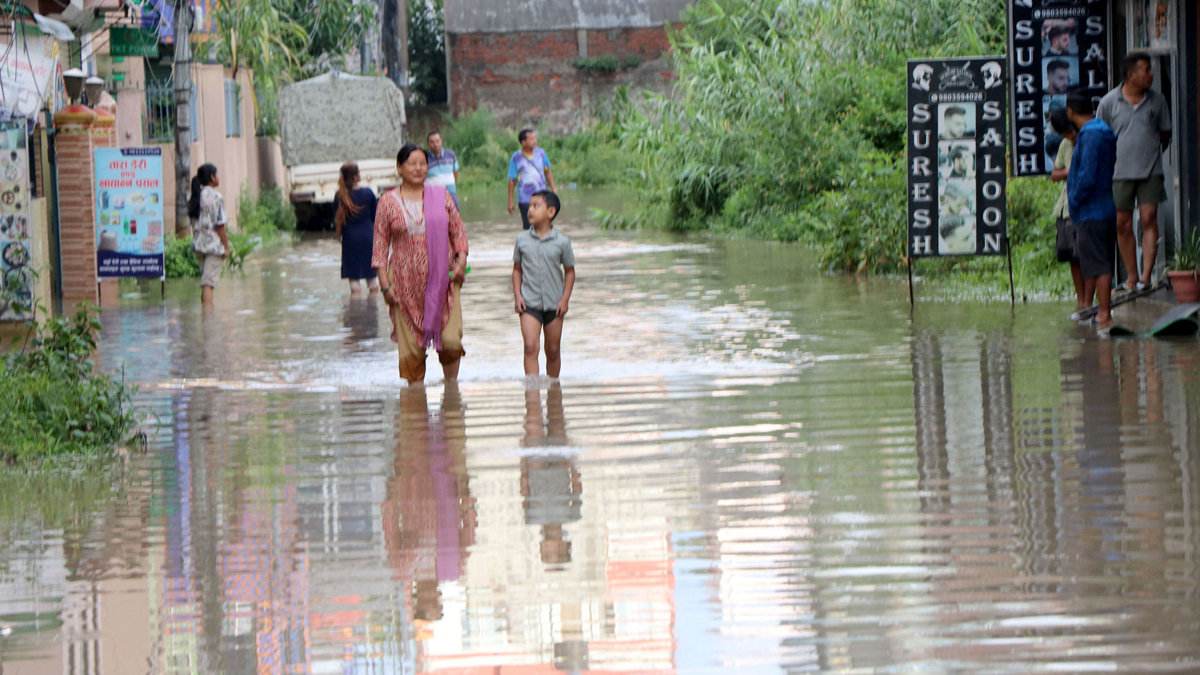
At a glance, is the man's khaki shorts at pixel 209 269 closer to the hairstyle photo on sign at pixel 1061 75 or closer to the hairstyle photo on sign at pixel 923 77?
the hairstyle photo on sign at pixel 923 77

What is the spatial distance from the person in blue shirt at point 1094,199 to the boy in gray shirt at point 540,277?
12.8 ft

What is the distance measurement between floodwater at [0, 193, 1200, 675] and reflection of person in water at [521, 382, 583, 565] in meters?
0.02

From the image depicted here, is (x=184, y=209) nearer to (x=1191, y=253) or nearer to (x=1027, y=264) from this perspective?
(x=1027, y=264)

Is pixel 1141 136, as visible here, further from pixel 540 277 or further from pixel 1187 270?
pixel 540 277

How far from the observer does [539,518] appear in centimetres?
670

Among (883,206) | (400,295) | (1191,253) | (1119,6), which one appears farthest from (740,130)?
(400,295)

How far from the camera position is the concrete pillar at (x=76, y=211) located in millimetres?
17234

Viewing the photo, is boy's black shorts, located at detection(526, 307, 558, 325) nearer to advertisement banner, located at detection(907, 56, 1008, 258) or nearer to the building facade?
advertisement banner, located at detection(907, 56, 1008, 258)

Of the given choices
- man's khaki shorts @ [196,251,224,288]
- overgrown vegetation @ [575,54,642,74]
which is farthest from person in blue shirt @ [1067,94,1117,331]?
overgrown vegetation @ [575,54,642,74]

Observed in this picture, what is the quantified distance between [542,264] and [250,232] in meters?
16.7

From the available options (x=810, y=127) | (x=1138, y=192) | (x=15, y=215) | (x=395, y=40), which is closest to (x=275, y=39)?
(x=810, y=127)

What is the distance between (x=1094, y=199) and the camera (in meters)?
11.8

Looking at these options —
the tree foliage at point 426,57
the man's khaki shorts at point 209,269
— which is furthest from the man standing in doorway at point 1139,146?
the tree foliage at point 426,57

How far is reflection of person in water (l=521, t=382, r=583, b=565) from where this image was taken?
6.30 metres
